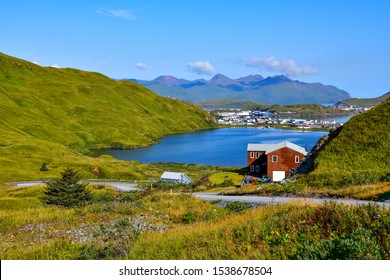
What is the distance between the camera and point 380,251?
289 inches

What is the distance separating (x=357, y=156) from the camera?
3762cm

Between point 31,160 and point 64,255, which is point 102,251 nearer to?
point 64,255

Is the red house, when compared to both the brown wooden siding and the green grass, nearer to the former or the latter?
the brown wooden siding

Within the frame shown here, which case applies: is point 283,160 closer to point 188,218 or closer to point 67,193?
point 67,193

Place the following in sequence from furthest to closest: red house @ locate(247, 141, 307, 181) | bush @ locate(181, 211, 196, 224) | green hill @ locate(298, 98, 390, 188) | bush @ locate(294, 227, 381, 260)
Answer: red house @ locate(247, 141, 307, 181) → green hill @ locate(298, 98, 390, 188) → bush @ locate(181, 211, 196, 224) → bush @ locate(294, 227, 381, 260)

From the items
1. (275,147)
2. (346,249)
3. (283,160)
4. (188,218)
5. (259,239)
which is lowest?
(188,218)

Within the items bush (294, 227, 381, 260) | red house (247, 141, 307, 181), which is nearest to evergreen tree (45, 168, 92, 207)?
bush (294, 227, 381, 260)

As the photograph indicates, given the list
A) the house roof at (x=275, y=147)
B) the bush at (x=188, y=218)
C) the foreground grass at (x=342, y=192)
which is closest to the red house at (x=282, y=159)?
the house roof at (x=275, y=147)

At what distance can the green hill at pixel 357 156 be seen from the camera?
102ft

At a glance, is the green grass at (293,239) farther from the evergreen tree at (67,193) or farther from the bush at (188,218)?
the evergreen tree at (67,193)

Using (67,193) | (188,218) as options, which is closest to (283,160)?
(67,193)

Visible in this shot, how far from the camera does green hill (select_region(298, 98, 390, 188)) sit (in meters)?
30.9
